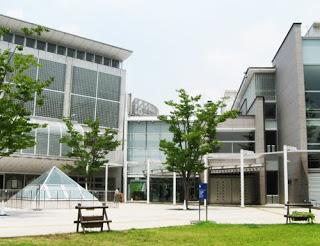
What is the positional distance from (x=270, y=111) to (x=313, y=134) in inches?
311

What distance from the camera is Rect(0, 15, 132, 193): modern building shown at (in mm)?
50344

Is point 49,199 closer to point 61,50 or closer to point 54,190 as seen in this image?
point 54,190

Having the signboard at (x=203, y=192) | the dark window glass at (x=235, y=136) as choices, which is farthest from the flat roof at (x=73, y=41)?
the signboard at (x=203, y=192)

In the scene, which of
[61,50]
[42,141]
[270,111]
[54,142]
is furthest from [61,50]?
[270,111]

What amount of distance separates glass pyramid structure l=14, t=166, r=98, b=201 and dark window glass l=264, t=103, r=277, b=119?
796 inches

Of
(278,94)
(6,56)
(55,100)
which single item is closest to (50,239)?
(6,56)

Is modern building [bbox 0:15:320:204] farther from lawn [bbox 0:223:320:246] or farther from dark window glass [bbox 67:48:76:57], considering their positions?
lawn [bbox 0:223:320:246]

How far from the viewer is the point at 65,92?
56969mm

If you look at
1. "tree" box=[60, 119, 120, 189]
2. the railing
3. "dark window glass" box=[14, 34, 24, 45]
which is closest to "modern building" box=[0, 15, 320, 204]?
"dark window glass" box=[14, 34, 24, 45]

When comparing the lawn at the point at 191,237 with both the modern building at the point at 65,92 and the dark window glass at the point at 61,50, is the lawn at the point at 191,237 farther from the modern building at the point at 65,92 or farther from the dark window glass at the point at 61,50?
the dark window glass at the point at 61,50

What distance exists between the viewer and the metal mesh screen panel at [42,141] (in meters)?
49.4

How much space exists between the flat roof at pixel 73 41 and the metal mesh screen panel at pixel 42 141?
486 inches

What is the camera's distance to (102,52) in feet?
205

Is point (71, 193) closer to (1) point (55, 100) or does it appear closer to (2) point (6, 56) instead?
(2) point (6, 56)
